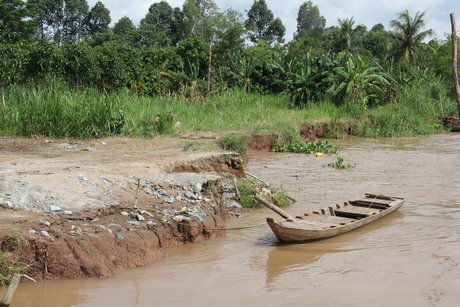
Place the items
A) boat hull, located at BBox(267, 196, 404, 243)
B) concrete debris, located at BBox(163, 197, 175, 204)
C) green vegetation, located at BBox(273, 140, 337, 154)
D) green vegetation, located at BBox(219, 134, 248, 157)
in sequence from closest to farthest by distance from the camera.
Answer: boat hull, located at BBox(267, 196, 404, 243) < concrete debris, located at BBox(163, 197, 175, 204) < green vegetation, located at BBox(219, 134, 248, 157) < green vegetation, located at BBox(273, 140, 337, 154)

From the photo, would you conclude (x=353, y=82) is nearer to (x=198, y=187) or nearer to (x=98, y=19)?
(x=198, y=187)

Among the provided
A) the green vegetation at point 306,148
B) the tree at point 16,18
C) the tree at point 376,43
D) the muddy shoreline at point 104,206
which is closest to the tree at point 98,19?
the tree at point 16,18

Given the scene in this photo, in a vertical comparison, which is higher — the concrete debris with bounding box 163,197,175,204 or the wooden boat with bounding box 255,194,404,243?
the concrete debris with bounding box 163,197,175,204

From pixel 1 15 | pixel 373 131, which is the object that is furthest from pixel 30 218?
pixel 1 15

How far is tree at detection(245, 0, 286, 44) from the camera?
184 feet


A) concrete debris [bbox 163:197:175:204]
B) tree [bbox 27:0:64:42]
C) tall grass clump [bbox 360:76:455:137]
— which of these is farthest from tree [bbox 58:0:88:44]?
concrete debris [bbox 163:197:175:204]

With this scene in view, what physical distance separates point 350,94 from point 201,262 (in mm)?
18211

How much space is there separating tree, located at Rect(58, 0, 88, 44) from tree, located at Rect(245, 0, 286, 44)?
16381 millimetres

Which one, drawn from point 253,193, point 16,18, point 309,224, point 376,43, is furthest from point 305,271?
point 376,43

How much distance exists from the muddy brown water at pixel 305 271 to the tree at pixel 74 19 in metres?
49.1

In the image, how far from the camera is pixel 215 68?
27109 mm

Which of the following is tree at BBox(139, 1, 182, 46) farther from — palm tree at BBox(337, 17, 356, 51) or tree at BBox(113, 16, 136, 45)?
palm tree at BBox(337, 17, 356, 51)

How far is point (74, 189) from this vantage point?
650 cm

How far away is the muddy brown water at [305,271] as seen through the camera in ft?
16.2
